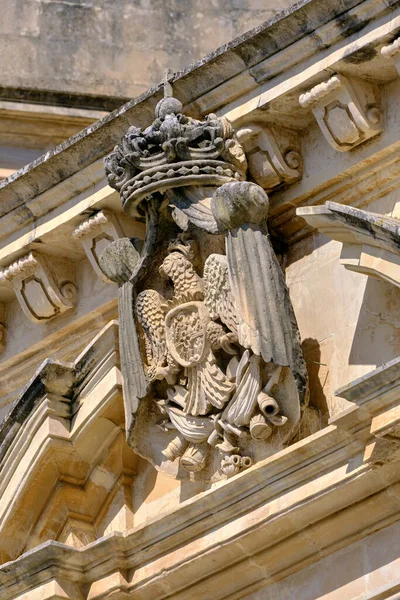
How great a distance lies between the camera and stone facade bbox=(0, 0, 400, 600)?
7.11 m

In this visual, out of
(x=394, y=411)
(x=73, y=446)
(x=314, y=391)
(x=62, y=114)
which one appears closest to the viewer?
(x=394, y=411)

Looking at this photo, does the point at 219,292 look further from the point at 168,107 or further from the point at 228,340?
the point at 168,107

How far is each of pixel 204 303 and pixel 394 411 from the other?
0.99 meters

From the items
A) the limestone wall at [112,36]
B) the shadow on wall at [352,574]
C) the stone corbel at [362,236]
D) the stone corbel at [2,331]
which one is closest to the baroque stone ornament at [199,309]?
the stone corbel at [362,236]

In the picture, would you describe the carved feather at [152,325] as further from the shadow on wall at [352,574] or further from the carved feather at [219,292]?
the shadow on wall at [352,574]

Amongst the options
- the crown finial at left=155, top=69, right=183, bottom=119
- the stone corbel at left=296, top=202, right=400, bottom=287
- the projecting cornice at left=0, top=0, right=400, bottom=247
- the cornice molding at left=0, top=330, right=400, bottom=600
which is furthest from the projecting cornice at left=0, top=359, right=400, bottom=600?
the crown finial at left=155, top=69, right=183, bottom=119

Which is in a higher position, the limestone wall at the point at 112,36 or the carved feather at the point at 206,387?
the limestone wall at the point at 112,36

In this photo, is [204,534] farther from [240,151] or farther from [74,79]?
[74,79]

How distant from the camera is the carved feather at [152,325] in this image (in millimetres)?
7637

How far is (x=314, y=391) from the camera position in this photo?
7.35 metres

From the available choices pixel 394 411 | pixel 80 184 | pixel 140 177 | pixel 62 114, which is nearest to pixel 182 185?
pixel 140 177

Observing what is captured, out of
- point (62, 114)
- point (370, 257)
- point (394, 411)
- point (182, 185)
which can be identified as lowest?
point (394, 411)

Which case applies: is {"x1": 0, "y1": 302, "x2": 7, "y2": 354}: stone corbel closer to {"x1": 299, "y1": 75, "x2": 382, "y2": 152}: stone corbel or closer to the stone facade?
the stone facade

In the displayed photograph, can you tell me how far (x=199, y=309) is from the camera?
7523 millimetres
